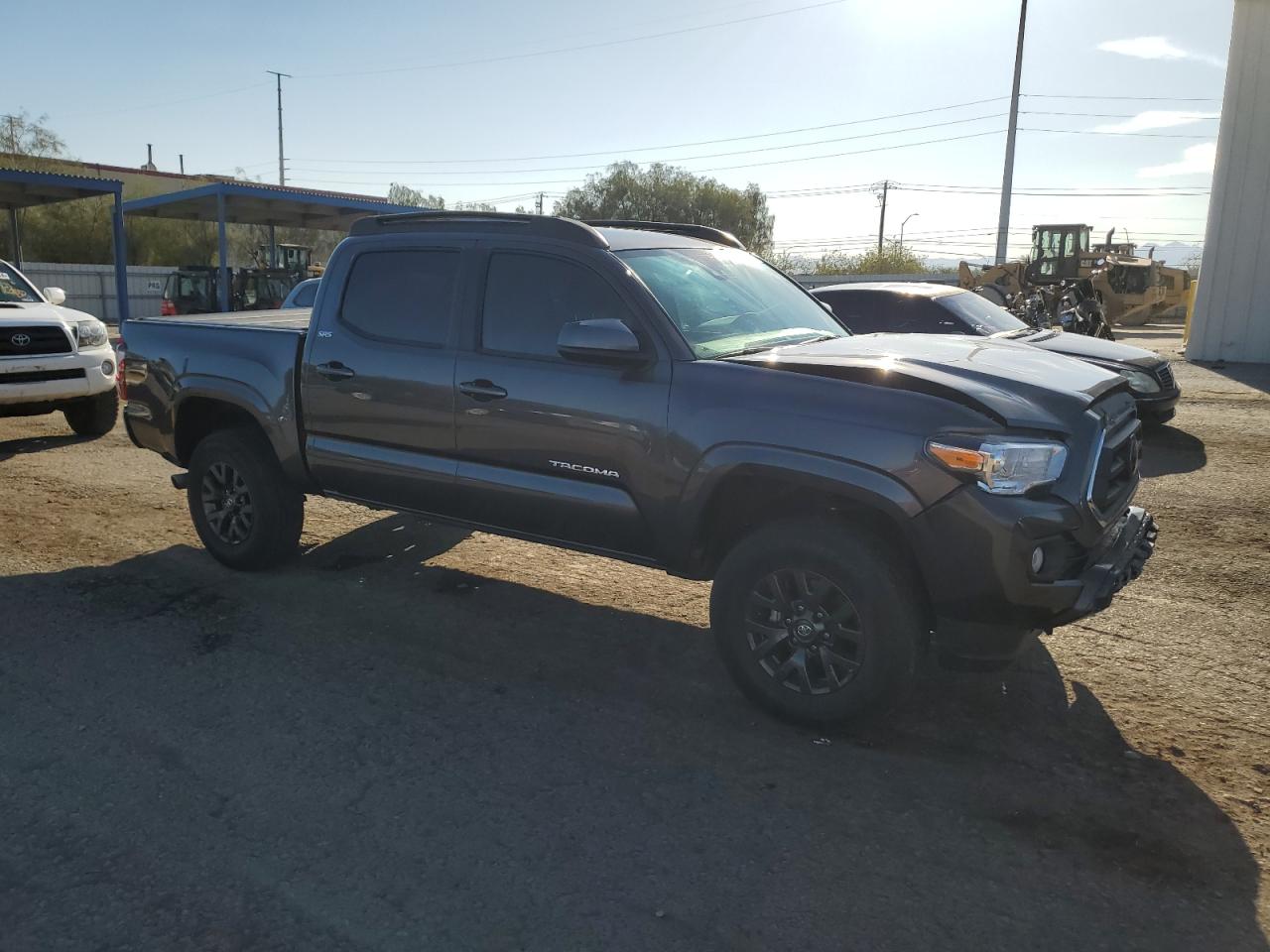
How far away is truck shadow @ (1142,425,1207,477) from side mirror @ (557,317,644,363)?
19.8ft

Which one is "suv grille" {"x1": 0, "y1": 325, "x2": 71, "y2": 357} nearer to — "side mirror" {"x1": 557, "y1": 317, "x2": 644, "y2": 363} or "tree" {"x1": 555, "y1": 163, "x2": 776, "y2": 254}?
"side mirror" {"x1": 557, "y1": 317, "x2": 644, "y2": 363}

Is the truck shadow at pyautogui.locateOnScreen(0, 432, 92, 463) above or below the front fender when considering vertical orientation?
below

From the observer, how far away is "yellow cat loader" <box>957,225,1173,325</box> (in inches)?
1145

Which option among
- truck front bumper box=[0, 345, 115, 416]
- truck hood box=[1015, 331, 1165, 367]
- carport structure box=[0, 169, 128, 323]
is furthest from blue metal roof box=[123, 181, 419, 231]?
truck hood box=[1015, 331, 1165, 367]

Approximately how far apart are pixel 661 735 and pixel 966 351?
2.14 metres

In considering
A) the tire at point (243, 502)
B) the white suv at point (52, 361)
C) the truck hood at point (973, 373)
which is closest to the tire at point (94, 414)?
the white suv at point (52, 361)

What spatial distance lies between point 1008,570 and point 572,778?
1703mm

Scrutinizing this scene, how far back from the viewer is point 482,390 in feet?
14.8

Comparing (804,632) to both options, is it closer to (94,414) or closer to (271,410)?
(271,410)

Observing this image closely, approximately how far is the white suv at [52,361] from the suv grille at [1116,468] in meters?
9.12

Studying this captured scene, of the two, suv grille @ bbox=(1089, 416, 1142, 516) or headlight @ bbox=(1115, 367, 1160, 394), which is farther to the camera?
headlight @ bbox=(1115, 367, 1160, 394)

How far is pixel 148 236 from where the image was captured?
47625mm

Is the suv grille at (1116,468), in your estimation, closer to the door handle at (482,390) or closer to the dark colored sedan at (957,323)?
the door handle at (482,390)

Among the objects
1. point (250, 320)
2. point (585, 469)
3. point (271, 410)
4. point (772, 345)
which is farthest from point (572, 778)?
point (250, 320)
